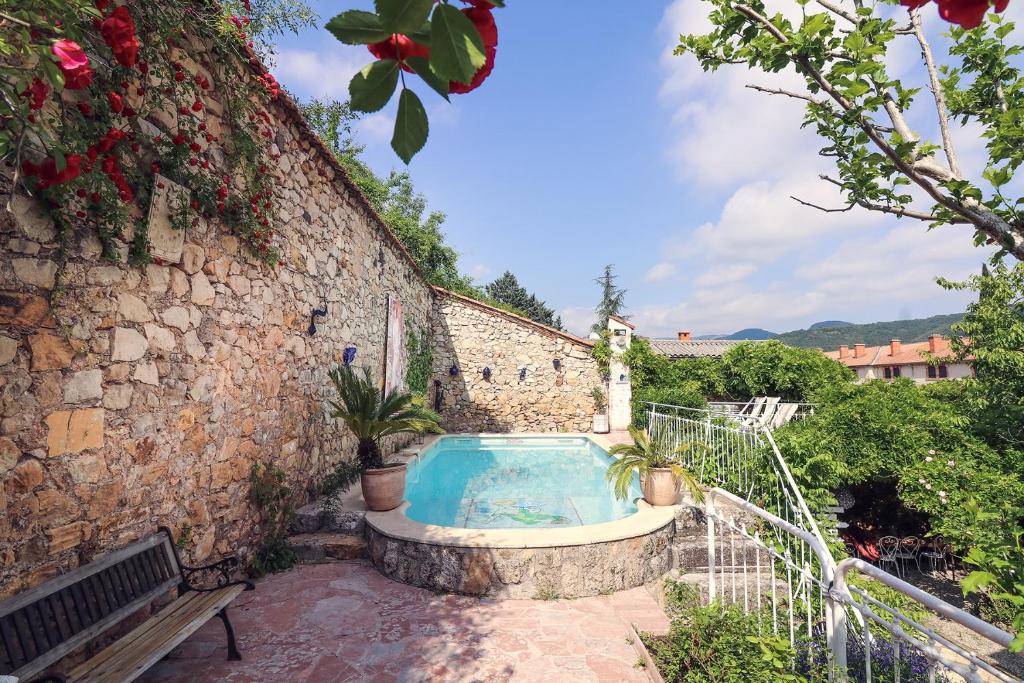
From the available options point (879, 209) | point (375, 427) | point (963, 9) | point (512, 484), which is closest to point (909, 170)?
point (879, 209)

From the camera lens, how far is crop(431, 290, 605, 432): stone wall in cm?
1345

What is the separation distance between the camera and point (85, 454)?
279 centimetres

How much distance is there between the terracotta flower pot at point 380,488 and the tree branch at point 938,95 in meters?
5.20

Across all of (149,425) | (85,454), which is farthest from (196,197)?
(85,454)

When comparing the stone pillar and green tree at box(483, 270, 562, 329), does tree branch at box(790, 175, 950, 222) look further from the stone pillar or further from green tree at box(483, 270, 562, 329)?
green tree at box(483, 270, 562, 329)

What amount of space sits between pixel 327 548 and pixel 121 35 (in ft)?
14.4

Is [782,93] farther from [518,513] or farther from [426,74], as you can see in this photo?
[518,513]

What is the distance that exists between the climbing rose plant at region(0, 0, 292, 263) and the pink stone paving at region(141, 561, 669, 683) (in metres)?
2.72

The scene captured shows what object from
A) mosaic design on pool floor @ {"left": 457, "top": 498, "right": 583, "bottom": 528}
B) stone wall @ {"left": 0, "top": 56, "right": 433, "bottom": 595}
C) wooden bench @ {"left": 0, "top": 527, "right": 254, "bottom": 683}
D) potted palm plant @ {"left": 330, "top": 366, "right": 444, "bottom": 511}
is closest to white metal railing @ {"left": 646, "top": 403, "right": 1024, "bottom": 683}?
mosaic design on pool floor @ {"left": 457, "top": 498, "right": 583, "bottom": 528}

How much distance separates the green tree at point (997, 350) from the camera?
6387 millimetres

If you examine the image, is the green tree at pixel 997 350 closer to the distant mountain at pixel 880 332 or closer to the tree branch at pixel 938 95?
the tree branch at pixel 938 95

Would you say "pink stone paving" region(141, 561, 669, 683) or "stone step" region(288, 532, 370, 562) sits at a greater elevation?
"stone step" region(288, 532, 370, 562)

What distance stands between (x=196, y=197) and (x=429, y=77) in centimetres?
386

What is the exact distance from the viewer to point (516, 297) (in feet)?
95.5
